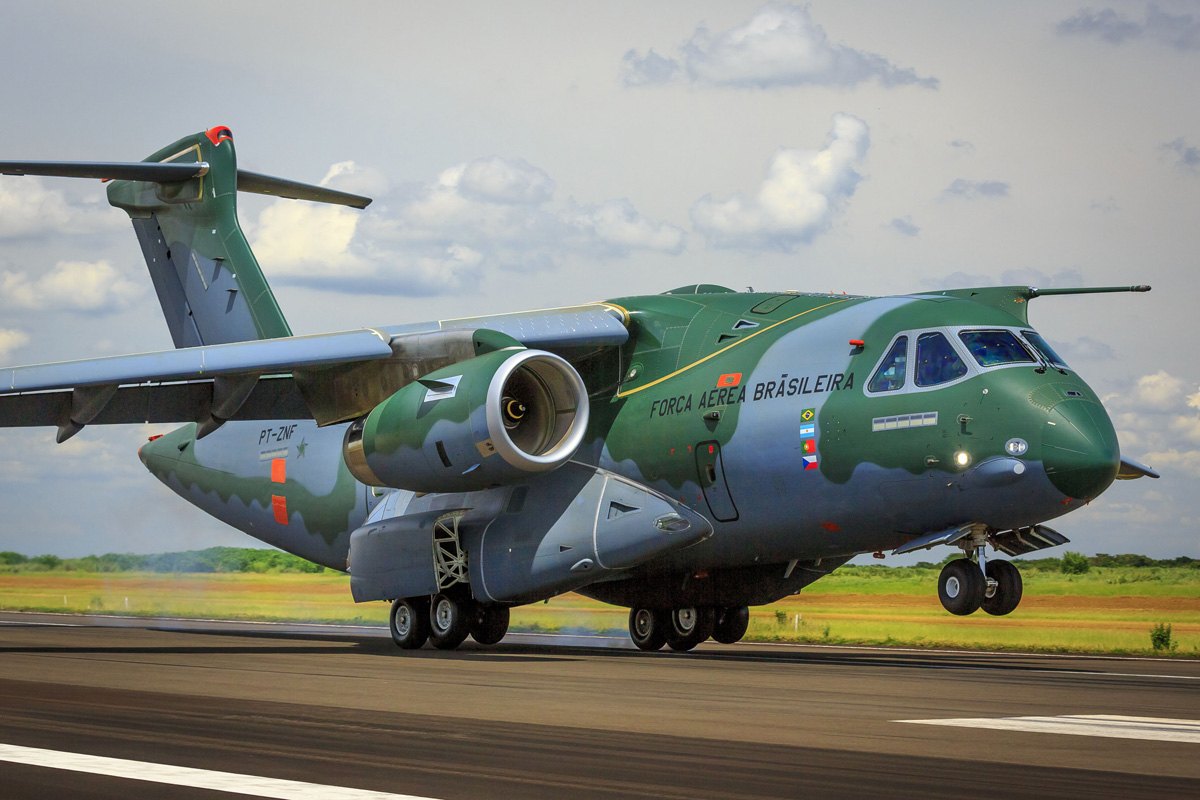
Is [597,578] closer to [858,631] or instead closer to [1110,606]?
[858,631]

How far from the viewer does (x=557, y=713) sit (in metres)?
9.39

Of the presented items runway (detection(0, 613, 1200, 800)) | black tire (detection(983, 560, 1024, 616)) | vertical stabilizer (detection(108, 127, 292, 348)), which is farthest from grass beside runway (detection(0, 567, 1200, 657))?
runway (detection(0, 613, 1200, 800))

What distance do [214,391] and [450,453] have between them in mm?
4227

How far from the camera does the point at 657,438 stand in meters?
16.4

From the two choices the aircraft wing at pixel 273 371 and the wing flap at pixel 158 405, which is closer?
the aircraft wing at pixel 273 371

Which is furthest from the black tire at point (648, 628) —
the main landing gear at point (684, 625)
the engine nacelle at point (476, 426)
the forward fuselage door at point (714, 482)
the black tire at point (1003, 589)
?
the black tire at point (1003, 589)

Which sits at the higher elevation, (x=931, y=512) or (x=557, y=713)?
(x=931, y=512)

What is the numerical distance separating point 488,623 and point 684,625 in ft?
9.44

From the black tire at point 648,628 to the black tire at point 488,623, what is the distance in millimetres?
2134

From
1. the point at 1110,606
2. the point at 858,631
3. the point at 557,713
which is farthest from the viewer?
the point at 1110,606

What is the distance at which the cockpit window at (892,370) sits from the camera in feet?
47.4

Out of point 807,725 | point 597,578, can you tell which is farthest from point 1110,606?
point 807,725

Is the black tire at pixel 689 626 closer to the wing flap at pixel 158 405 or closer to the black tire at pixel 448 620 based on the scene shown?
the black tire at pixel 448 620

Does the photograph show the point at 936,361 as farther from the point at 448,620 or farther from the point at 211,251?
the point at 211,251
